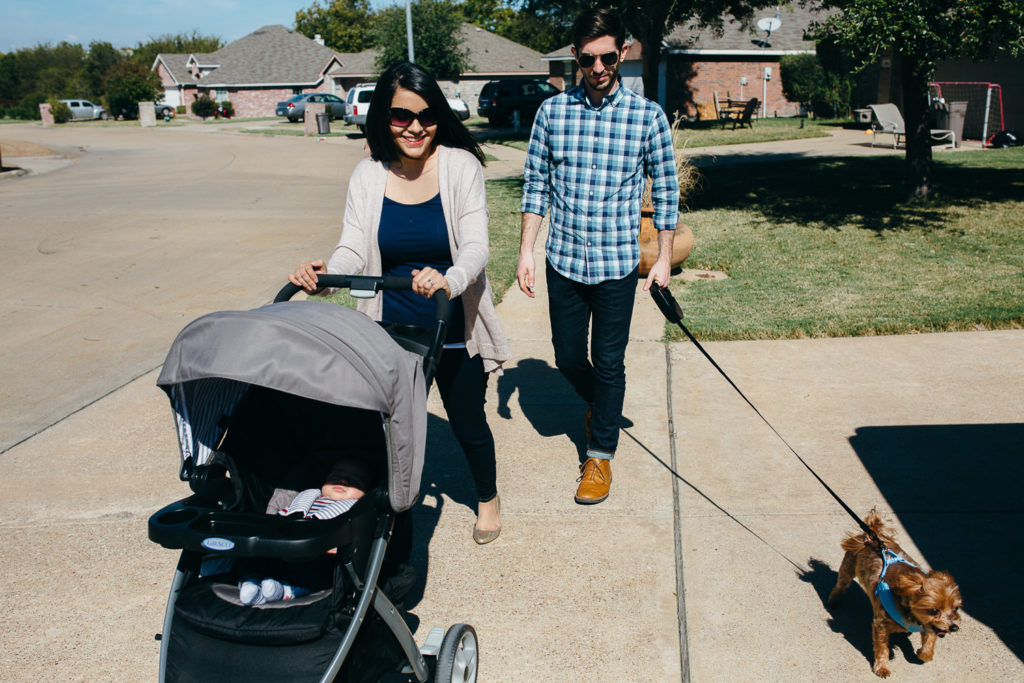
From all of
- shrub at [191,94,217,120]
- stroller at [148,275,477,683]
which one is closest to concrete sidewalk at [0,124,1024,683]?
stroller at [148,275,477,683]

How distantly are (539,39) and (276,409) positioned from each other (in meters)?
68.4

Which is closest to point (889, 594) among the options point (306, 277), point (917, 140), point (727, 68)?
point (306, 277)

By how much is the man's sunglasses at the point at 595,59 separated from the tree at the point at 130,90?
64188 millimetres

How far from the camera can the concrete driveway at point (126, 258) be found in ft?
19.8

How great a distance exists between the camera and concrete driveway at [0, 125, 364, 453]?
19.8 ft

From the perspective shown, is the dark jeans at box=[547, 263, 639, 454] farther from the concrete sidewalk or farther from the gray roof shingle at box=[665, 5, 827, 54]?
the gray roof shingle at box=[665, 5, 827, 54]

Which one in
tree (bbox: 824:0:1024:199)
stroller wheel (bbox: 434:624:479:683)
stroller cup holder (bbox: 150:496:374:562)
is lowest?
stroller wheel (bbox: 434:624:479:683)

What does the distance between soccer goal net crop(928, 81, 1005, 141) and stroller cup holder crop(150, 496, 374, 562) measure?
2029cm

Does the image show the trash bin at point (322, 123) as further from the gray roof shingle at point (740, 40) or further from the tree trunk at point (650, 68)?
the tree trunk at point (650, 68)

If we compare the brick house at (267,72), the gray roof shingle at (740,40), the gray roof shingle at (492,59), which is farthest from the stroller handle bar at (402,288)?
the brick house at (267,72)

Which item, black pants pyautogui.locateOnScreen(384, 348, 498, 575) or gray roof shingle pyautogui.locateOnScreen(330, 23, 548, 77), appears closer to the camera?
black pants pyautogui.locateOnScreen(384, 348, 498, 575)

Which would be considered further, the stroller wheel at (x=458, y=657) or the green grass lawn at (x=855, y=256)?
the green grass lawn at (x=855, y=256)

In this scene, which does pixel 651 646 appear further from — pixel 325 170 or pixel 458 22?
pixel 458 22

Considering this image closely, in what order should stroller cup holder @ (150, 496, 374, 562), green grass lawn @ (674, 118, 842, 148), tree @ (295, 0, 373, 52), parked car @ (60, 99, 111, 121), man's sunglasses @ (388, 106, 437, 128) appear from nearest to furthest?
stroller cup holder @ (150, 496, 374, 562)
man's sunglasses @ (388, 106, 437, 128)
green grass lawn @ (674, 118, 842, 148)
parked car @ (60, 99, 111, 121)
tree @ (295, 0, 373, 52)
